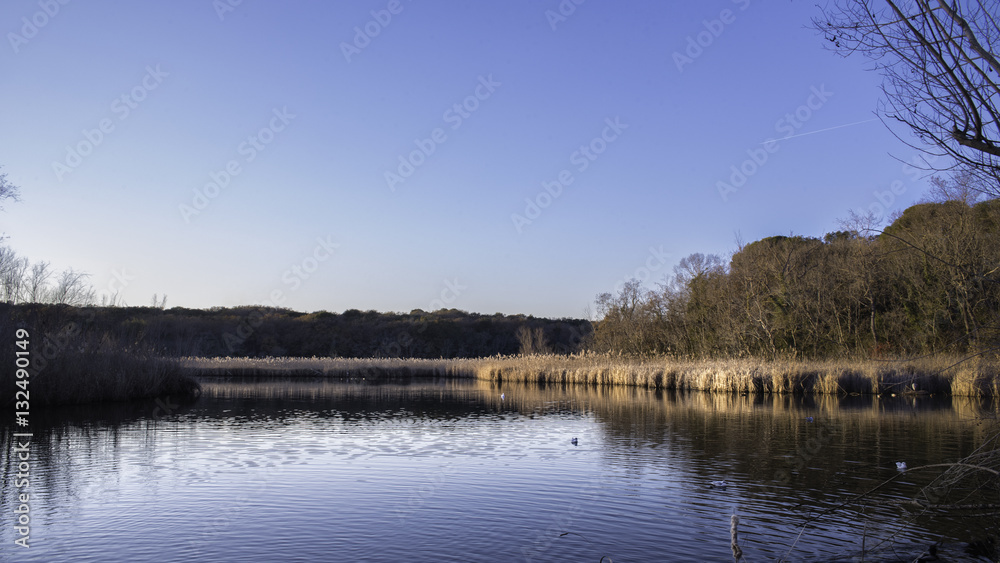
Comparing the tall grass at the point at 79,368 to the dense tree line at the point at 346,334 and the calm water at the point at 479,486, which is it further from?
the dense tree line at the point at 346,334

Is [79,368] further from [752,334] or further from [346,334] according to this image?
[346,334]

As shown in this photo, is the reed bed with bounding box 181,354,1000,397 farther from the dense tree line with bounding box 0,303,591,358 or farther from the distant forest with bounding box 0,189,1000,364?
the dense tree line with bounding box 0,303,591,358

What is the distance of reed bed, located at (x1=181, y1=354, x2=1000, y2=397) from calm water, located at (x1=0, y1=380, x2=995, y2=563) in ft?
19.7

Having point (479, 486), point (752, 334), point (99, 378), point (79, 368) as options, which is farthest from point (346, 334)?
point (479, 486)

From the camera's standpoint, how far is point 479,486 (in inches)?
354

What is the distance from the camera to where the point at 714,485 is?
8820 mm

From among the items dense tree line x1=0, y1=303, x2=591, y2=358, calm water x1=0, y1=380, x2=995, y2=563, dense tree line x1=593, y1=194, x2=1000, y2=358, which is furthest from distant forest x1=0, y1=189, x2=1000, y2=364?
dense tree line x1=0, y1=303, x2=591, y2=358

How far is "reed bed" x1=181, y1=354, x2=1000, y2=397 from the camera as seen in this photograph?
22.6m

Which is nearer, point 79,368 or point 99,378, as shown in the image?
point 79,368

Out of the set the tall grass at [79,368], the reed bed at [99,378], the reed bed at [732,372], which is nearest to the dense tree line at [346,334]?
the reed bed at [732,372]

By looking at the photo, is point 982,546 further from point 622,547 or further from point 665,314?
point 665,314

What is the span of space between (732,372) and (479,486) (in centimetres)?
1827

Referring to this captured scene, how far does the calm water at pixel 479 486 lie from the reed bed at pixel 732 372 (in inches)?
236

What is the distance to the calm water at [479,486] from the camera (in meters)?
6.24
